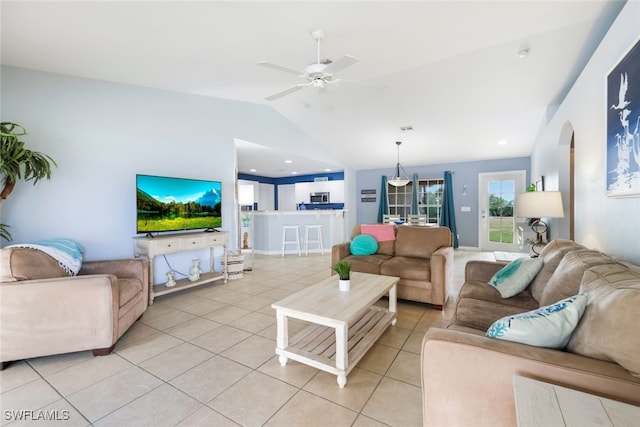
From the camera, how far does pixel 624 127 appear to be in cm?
167

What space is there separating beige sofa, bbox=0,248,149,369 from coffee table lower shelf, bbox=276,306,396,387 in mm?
1421

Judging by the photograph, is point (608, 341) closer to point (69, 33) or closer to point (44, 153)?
point (69, 33)

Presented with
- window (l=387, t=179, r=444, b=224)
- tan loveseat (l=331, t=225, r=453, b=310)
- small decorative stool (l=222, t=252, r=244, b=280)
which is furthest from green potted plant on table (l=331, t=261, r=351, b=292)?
window (l=387, t=179, r=444, b=224)

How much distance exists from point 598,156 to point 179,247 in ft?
14.4

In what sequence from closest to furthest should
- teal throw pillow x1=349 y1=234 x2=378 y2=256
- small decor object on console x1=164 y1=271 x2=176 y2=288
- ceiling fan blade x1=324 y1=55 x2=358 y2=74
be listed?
ceiling fan blade x1=324 y1=55 x2=358 y2=74, small decor object on console x1=164 y1=271 x2=176 y2=288, teal throw pillow x1=349 y1=234 x2=378 y2=256

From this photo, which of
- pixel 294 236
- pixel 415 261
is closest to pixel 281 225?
pixel 294 236

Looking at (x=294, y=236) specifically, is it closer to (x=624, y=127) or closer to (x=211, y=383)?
(x=211, y=383)

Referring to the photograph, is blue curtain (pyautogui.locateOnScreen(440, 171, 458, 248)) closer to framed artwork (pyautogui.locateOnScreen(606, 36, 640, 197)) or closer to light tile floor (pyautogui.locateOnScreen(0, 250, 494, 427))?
light tile floor (pyautogui.locateOnScreen(0, 250, 494, 427))

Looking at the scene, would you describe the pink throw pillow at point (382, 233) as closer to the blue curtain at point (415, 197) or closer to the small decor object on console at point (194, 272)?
the small decor object on console at point (194, 272)

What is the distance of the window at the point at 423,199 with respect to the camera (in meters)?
7.62

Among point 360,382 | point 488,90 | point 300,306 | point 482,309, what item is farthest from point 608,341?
point 488,90

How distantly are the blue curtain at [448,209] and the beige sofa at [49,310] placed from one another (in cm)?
718

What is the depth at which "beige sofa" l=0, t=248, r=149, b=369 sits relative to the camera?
194 centimetres

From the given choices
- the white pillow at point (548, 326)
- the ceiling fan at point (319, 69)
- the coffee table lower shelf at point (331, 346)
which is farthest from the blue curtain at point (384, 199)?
the white pillow at point (548, 326)
